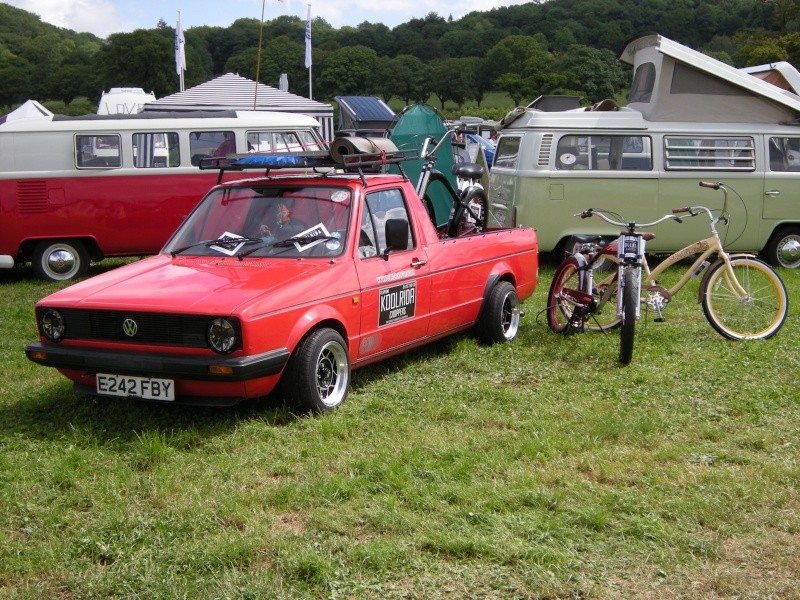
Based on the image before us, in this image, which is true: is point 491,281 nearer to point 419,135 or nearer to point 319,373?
point 319,373

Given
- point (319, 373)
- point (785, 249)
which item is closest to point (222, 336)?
point (319, 373)

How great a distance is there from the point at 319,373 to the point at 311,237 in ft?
3.36

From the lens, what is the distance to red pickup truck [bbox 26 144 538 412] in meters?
5.49

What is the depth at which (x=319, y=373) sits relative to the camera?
239 inches

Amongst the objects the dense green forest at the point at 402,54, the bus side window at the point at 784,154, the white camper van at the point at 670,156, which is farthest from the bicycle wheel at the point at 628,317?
the dense green forest at the point at 402,54

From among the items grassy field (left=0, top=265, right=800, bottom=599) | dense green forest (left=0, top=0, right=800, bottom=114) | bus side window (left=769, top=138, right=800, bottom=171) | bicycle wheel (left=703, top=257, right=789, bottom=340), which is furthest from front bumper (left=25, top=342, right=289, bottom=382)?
dense green forest (left=0, top=0, right=800, bottom=114)

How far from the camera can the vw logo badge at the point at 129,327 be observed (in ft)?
18.3

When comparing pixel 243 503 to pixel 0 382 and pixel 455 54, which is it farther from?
pixel 455 54

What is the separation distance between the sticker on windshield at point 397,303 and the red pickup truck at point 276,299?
0.04 feet

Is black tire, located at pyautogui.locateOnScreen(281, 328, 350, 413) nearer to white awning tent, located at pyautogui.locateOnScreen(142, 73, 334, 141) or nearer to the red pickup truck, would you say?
the red pickup truck

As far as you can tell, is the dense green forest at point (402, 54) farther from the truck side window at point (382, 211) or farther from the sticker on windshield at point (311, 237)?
the sticker on windshield at point (311, 237)

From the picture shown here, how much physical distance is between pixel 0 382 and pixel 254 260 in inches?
90.1

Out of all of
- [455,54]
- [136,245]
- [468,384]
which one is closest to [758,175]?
[468,384]

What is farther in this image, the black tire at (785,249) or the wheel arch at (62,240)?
the black tire at (785,249)
